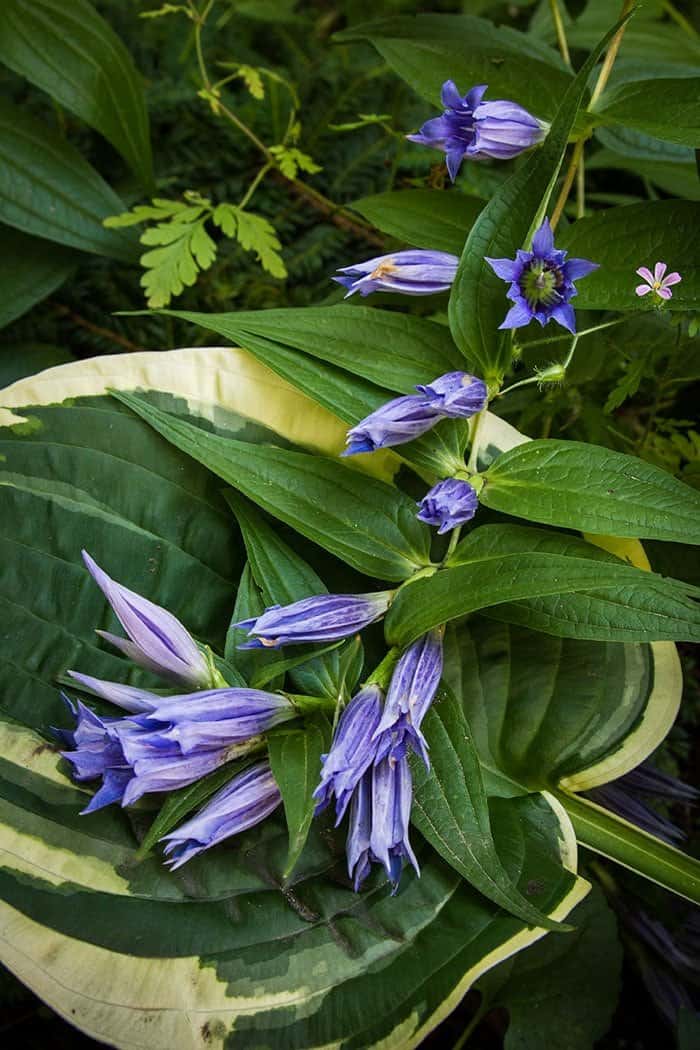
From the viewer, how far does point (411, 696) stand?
0.55 meters

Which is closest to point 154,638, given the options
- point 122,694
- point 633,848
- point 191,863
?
point 122,694

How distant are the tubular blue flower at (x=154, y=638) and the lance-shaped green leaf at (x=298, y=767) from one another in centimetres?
6

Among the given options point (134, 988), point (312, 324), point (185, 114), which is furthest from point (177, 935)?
point (185, 114)

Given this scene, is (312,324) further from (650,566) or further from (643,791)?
(643,791)

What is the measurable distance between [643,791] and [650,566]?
0.23 m

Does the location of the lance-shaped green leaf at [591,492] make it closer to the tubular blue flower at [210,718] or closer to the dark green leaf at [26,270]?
the tubular blue flower at [210,718]

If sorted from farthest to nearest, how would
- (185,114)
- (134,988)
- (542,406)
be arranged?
(185,114) → (542,406) → (134,988)

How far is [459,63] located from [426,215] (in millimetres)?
130

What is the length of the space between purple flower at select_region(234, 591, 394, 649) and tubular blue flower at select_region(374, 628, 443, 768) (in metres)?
0.04

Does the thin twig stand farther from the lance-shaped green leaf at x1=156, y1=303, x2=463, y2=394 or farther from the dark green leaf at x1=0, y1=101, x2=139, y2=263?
the lance-shaped green leaf at x1=156, y1=303, x2=463, y2=394

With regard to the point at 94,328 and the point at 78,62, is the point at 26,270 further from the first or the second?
the point at 78,62

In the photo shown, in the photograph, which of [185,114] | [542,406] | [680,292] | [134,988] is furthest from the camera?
[185,114]

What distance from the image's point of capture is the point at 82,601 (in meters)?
0.61

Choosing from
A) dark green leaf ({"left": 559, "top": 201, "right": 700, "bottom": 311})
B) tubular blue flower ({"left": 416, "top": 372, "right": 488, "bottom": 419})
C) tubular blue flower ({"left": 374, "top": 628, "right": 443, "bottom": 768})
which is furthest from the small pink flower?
tubular blue flower ({"left": 374, "top": 628, "right": 443, "bottom": 768})
